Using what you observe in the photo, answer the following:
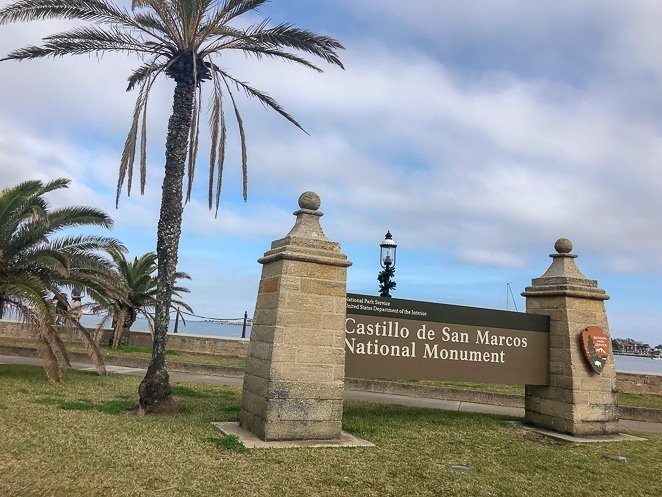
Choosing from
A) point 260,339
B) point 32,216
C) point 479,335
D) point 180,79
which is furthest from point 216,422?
point 32,216

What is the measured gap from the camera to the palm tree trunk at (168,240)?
338 inches

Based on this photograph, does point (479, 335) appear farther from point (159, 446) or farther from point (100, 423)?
point (100, 423)

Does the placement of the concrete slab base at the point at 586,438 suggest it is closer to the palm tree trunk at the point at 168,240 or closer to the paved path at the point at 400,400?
the paved path at the point at 400,400

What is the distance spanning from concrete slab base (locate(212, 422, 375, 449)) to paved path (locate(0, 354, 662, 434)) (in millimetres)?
4904

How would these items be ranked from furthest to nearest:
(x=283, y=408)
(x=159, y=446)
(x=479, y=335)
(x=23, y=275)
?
(x=23, y=275) → (x=479, y=335) → (x=283, y=408) → (x=159, y=446)

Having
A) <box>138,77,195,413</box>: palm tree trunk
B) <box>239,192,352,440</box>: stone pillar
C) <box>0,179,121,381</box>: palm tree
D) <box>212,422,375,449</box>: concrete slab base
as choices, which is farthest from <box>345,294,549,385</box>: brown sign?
<box>0,179,121,381</box>: palm tree

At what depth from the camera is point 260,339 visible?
751 cm

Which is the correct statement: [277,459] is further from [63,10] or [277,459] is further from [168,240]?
[63,10]

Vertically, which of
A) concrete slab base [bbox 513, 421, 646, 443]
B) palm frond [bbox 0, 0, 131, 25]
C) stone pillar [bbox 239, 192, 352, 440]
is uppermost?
palm frond [bbox 0, 0, 131, 25]

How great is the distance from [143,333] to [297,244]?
713 inches

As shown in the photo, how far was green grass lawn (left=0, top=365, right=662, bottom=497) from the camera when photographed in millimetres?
4992

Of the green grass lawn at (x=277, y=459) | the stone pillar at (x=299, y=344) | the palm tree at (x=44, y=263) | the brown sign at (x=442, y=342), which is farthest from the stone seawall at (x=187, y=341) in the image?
the stone pillar at (x=299, y=344)

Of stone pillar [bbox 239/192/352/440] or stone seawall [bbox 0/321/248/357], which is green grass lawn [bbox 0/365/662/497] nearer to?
stone pillar [bbox 239/192/352/440]

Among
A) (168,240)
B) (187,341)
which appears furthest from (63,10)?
(187,341)
